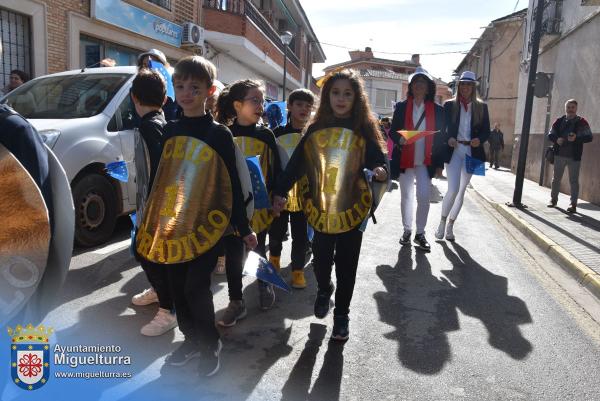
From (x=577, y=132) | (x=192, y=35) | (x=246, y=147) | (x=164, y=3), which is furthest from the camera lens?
(x=192, y=35)

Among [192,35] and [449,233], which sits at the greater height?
[192,35]

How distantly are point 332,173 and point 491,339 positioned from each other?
1597 millimetres

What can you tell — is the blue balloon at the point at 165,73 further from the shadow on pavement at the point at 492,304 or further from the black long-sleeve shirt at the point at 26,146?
the shadow on pavement at the point at 492,304

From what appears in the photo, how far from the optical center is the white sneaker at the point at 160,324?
3.23 meters

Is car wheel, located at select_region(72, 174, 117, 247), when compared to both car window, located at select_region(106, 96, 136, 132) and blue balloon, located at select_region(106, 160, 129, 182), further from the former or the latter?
blue balloon, located at select_region(106, 160, 129, 182)

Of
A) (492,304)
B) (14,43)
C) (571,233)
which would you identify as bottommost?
(492,304)

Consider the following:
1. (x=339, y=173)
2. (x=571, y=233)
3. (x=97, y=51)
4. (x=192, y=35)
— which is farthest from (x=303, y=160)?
(x=192, y=35)

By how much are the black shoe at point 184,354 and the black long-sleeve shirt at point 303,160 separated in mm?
1061

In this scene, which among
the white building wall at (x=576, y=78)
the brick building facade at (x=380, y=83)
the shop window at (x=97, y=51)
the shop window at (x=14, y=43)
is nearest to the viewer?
the shop window at (x=14, y=43)

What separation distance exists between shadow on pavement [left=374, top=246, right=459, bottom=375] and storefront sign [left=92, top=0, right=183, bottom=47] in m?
10.2

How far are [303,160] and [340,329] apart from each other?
1129mm

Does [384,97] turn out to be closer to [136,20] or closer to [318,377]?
[136,20]

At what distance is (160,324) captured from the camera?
3266 millimetres

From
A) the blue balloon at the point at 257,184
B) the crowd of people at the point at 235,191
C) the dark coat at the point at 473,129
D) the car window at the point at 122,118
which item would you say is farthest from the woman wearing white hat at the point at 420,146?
the car window at the point at 122,118
